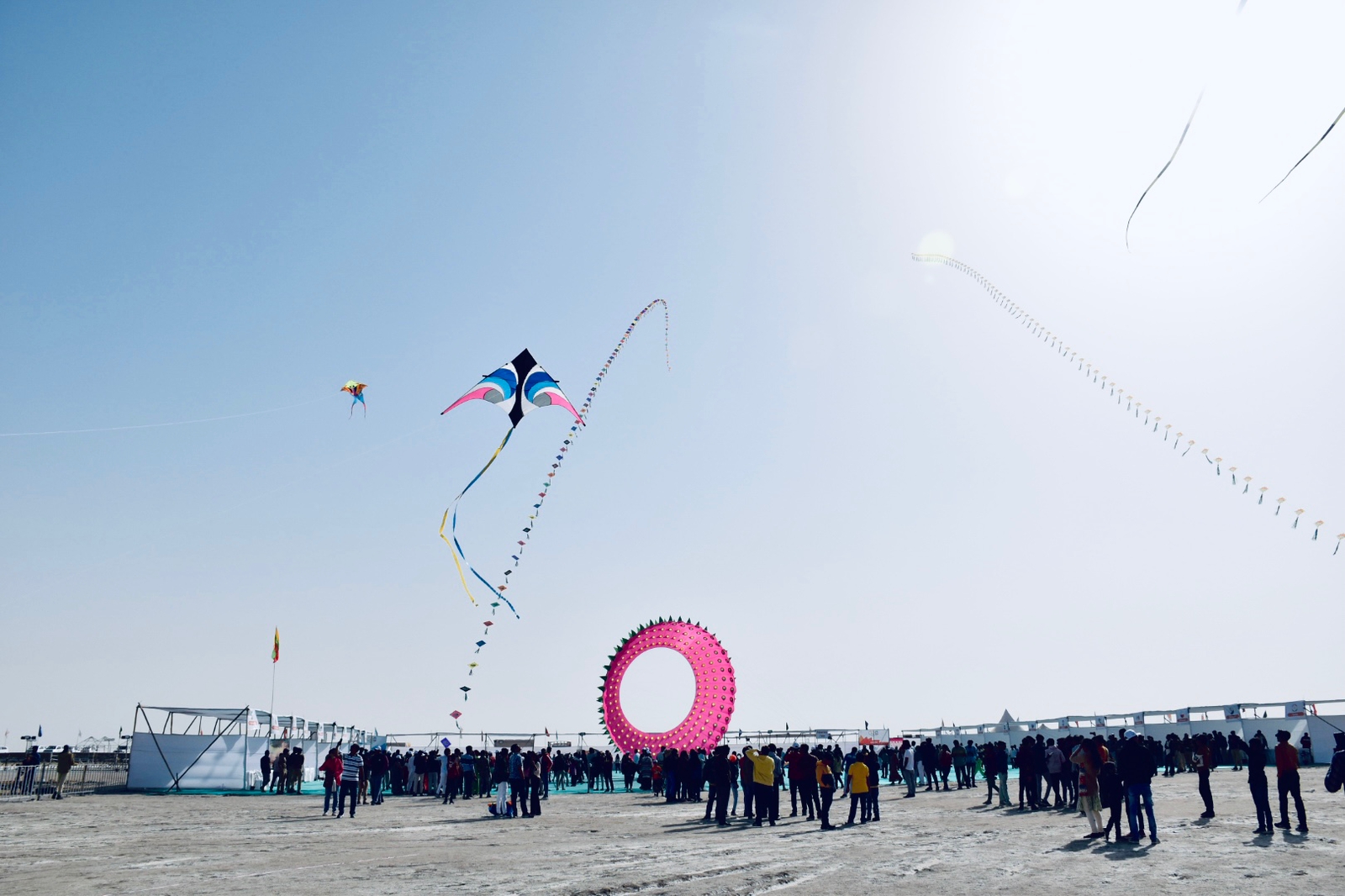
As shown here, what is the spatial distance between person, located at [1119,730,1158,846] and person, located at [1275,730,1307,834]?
1.86 meters

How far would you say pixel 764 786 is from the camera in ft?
59.4

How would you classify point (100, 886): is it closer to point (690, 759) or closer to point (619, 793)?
point (690, 759)

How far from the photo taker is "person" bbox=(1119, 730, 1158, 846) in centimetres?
1254

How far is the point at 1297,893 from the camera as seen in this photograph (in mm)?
8570

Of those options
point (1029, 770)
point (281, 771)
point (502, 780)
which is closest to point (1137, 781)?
point (1029, 770)

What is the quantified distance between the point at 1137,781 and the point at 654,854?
22.3 feet

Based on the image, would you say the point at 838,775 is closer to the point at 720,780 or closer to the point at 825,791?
the point at 720,780

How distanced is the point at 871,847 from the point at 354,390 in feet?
66.6

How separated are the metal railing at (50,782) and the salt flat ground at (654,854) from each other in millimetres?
7616

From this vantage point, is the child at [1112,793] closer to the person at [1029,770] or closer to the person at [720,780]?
the person at [1029,770]

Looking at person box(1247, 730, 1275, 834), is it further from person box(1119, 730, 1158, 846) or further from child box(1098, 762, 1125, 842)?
child box(1098, 762, 1125, 842)

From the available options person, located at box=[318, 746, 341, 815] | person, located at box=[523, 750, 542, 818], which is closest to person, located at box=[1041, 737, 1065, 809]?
person, located at box=[523, 750, 542, 818]

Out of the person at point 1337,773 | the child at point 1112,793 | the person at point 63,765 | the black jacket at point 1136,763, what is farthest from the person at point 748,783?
the person at point 63,765

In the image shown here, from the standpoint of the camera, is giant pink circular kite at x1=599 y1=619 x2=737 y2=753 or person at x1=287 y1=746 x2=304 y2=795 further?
giant pink circular kite at x1=599 y1=619 x2=737 y2=753
